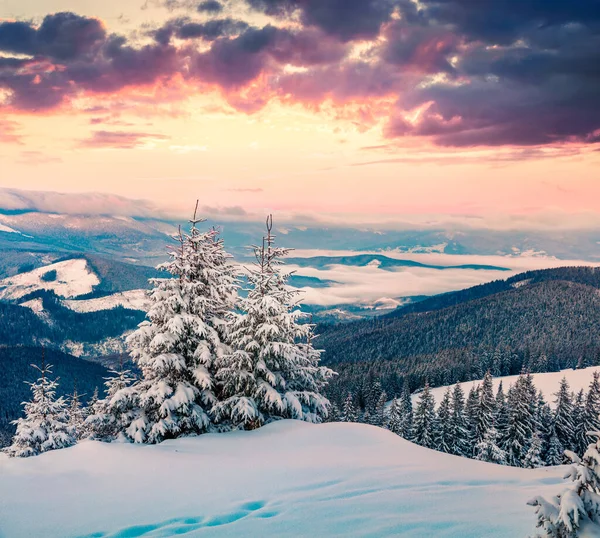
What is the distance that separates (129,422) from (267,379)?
6400 mm

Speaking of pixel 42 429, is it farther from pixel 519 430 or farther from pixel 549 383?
pixel 549 383

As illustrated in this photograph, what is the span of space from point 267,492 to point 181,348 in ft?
35.0

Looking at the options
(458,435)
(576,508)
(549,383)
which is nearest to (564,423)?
(458,435)

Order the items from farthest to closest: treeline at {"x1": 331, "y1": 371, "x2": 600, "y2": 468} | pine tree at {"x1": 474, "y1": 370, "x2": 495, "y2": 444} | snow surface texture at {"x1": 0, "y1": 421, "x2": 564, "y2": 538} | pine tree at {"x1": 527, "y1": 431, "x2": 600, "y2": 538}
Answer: pine tree at {"x1": 474, "y1": 370, "x2": 495, "y2": 444} < treeline at {"x1": 331, "y1": 371, "x2": 600, "y2": 468} < snow surface texture at {"x1": 0, "y1": 421, "x2": 564, "y2": 538} < pine tree at {"x1": 527, "y1": 431, "x2": 600, "y2": 538}

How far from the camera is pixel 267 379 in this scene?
750 inches

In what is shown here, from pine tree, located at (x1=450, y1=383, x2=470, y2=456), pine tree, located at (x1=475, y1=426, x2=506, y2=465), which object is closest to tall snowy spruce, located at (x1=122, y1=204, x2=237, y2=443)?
pine tree, located at (x1=475, y1=426, x2=506, y2=465)

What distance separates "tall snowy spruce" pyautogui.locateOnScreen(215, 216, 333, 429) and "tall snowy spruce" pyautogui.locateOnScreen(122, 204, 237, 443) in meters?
0.86

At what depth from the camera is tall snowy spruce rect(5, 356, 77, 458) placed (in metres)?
25.9

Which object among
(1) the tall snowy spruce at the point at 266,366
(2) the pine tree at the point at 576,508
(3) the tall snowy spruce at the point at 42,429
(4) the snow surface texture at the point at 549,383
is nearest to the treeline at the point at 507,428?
(1) the tall snowy spruce at the point at 266,366

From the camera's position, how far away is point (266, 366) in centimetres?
1950

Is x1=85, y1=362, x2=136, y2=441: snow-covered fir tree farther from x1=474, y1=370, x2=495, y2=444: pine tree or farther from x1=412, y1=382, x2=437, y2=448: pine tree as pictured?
x1=474, y1=370, x2=495, y2=444: pine tree

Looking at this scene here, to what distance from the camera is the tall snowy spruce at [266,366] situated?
18422 mm

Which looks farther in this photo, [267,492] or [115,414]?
[115,414]

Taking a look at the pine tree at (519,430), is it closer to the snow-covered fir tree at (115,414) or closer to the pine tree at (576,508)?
the snow-covered fir tree at (115,414)
